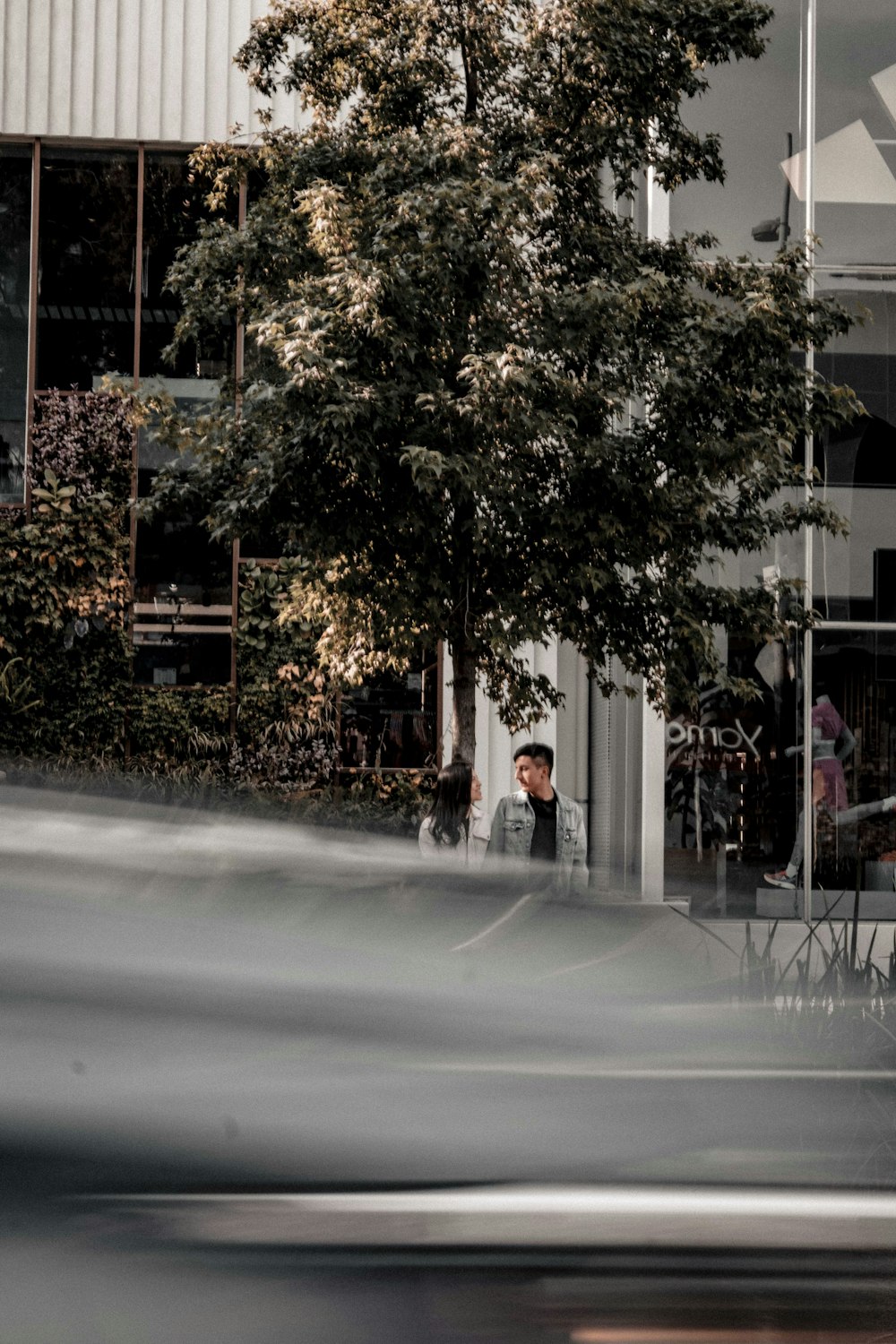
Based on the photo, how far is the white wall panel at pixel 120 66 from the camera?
465 inches

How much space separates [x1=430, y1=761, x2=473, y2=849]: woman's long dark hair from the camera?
6824 millimetres

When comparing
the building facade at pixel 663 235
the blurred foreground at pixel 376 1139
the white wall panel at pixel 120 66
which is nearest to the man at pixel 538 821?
the building facade at pixel 663 235

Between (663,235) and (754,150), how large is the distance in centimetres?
113

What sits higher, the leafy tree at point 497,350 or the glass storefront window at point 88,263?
the glass storefront window at point 88,263

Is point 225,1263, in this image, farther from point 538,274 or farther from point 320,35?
point 320,35

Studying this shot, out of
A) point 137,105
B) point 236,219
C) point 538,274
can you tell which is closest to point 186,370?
point 236,219

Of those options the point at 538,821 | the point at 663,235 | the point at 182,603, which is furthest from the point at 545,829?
the point at 663,235

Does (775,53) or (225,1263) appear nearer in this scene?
(225,1263)

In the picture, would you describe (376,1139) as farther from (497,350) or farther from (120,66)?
(120,66)

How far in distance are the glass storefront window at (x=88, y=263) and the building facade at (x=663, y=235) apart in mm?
18

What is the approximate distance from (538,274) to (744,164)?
Answer: 502 centimetres

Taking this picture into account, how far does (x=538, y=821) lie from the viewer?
7547mm

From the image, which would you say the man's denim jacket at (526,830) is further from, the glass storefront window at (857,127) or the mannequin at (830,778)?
the glass storefront window at (857,127)

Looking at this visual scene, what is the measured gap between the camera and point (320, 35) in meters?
7.94
